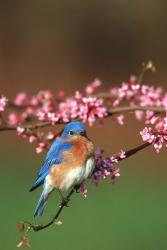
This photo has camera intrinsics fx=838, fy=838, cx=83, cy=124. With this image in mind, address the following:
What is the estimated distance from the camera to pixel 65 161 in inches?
224

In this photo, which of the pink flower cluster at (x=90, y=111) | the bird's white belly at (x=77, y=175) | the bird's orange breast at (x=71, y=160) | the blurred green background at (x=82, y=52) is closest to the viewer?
the bird's white belly at (x=77, y=175)

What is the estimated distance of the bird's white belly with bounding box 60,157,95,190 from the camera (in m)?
5.20

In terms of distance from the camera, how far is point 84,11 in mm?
21109

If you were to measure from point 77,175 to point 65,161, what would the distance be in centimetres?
30

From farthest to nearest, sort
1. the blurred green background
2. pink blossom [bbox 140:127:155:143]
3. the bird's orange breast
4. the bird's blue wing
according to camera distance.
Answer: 1. the blurred green background
2. the bird's blue wing
3. the bird's orange breast
4. pink blossom [bbox 140:127:155:143]

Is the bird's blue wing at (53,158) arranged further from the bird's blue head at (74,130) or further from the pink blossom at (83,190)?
the pink blossom at (83,190)

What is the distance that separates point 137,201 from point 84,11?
1082 centimetres

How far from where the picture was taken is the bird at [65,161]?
554cm

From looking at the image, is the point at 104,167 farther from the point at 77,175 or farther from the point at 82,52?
the point at 82,52

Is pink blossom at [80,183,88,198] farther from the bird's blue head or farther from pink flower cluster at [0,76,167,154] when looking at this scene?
the bird's blue head

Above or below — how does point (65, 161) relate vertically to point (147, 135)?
above

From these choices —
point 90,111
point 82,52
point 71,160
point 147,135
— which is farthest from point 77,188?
point 82,52

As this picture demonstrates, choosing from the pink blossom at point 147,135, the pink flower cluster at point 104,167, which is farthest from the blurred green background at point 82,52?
the pink blossom at point 147,135

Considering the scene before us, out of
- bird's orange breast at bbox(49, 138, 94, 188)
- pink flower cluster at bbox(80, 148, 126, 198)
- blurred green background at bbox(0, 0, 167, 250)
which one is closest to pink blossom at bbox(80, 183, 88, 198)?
pink flower cluster at bbox(80, 148, 126, 198)
